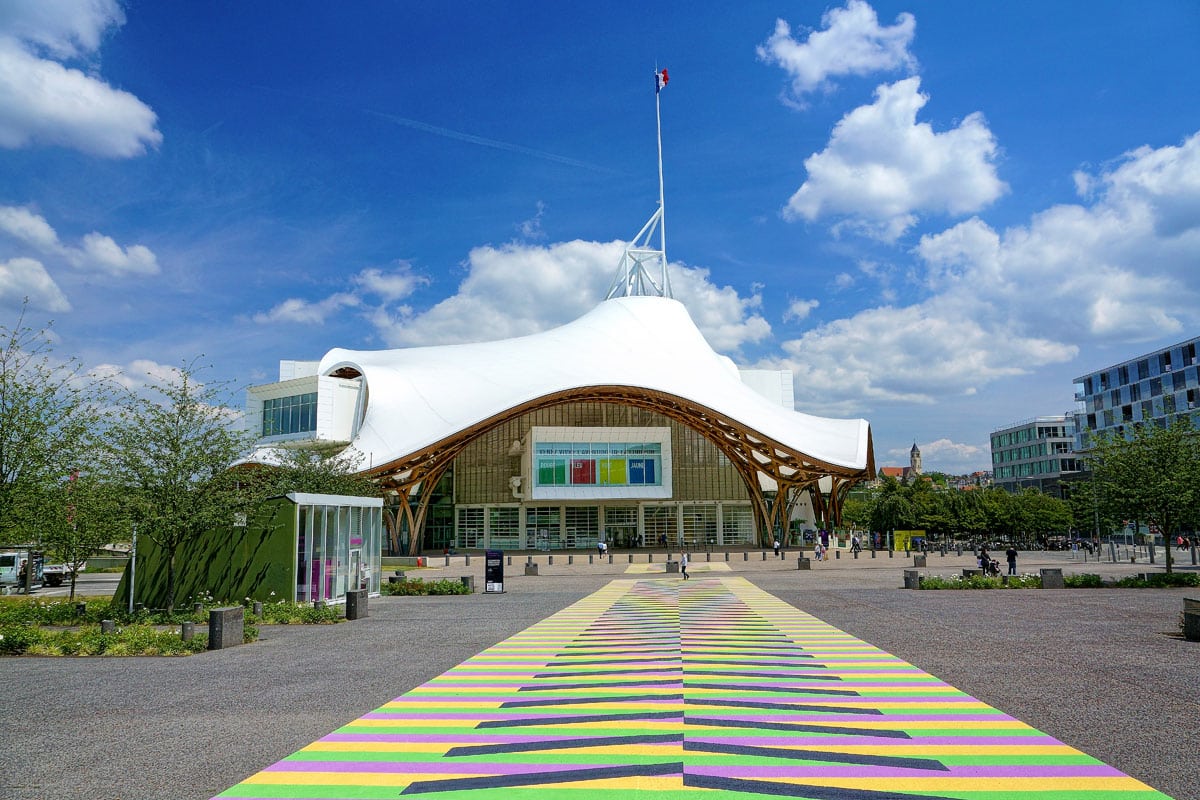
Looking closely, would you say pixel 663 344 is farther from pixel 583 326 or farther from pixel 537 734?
pixel 537 734

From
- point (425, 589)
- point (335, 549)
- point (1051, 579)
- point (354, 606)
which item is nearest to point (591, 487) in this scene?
point (425, 589)

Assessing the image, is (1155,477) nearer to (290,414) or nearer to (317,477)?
(317,477)

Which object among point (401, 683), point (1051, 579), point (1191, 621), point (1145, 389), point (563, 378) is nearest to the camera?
point (401, 683)

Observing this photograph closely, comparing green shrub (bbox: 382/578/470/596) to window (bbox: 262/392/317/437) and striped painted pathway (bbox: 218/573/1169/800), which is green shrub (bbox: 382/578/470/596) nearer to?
striped painted pathway (bbox: 218/573/1169/800)

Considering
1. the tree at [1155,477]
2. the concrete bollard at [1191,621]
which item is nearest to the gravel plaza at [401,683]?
the concrete bollard at [1191,621]

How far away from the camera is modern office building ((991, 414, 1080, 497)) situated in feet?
351

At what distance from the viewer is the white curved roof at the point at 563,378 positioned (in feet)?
174

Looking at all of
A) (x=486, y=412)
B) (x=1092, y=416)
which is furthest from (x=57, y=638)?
(x=1092, y=416)

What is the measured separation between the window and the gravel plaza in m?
41.1

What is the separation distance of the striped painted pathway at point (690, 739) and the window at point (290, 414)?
5105 centimetres

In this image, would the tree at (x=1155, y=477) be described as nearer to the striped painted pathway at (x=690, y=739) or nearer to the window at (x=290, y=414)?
the striped painted pathway at (x=690, y=739)

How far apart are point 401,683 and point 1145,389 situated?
9182 centimetres

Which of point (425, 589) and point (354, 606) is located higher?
point (354, 606)

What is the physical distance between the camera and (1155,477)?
94.4 feet
